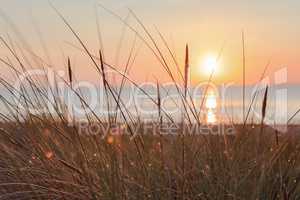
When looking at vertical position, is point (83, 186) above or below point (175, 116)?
below

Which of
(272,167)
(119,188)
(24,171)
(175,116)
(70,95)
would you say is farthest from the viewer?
(70,95)

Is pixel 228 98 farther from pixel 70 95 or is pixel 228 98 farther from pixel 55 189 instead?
pixel 55 189

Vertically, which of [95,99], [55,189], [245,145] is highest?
[95,99]

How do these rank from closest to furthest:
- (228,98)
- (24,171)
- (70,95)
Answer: (24,171) < (70,95) < (228,98)

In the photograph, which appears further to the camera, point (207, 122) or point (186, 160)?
point (207, 122)

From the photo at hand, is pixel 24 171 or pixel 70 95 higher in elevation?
pixel 70 95

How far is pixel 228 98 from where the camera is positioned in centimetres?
421

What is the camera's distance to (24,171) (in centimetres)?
284

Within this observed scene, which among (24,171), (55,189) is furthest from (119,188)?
(24,171)

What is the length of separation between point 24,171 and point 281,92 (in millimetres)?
2254

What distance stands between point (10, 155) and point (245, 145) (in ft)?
4.09

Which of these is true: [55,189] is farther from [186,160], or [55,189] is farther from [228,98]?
[228,98]

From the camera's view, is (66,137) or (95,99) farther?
(95,99)

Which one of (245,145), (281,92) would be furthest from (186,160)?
(281,92)
